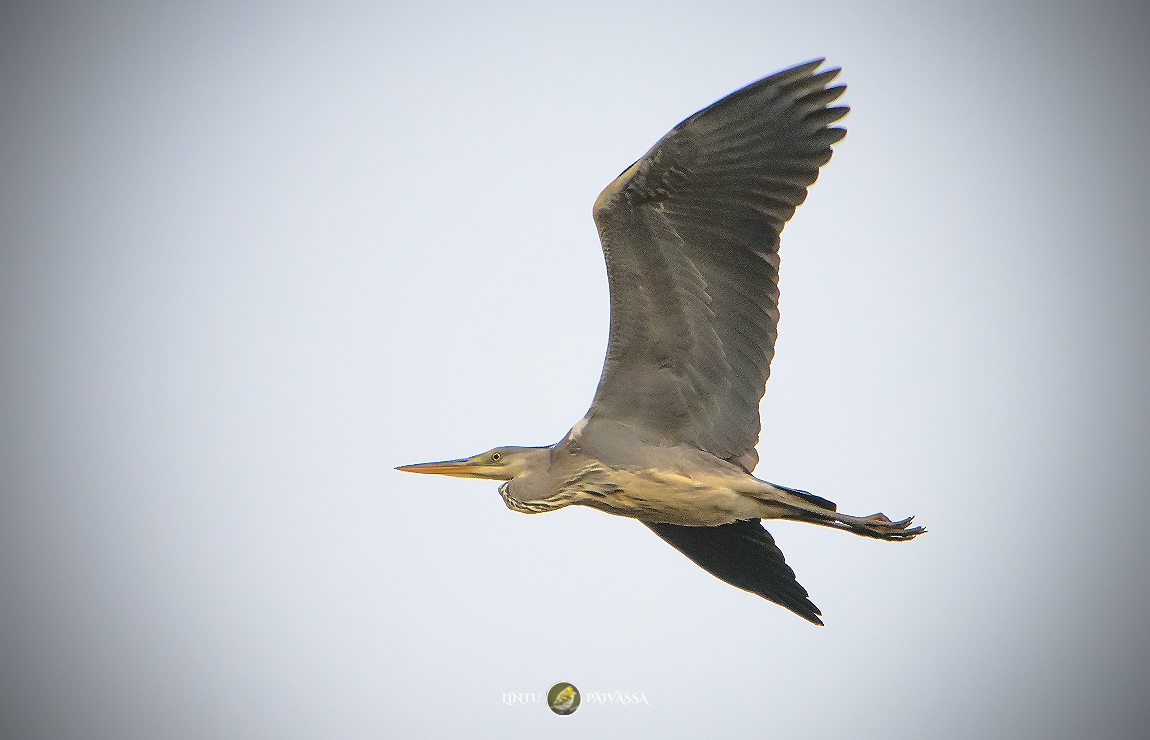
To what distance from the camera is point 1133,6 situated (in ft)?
160

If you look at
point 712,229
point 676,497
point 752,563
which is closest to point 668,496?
point 676,497

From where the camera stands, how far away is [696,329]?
607cm

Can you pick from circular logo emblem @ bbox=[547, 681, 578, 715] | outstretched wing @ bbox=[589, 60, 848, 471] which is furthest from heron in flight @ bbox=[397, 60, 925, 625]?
circular logo emblem @ bbox=[547, 681, 578, 715]

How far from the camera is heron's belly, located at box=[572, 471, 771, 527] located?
602cm

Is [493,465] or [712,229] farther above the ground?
[712,229]

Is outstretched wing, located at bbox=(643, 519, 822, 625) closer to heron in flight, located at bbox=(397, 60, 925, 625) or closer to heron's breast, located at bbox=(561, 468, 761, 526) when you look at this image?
heron in flight, located at bbox=(397, 60, 925, 625)

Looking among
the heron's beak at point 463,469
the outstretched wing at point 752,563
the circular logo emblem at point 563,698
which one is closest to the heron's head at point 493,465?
the heron's beak at point 463,469

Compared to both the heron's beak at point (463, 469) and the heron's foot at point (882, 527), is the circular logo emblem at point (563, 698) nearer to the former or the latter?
the heron's beak at point (463, 469)

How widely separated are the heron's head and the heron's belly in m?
0.35

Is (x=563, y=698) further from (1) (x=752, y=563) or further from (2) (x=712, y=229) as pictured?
(2) (x=712, y=229)

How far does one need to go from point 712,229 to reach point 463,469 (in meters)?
1.97

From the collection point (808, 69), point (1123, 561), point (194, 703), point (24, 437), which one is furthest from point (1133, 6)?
point (24, 437)

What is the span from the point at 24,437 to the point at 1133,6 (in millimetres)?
58415

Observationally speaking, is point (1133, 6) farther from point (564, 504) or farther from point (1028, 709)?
point (564, 504)
